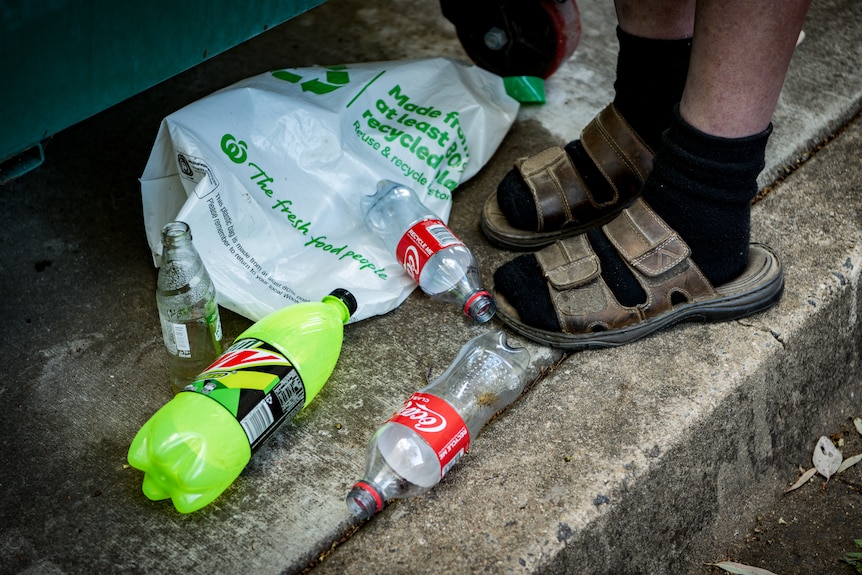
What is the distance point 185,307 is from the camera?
60.5 inches

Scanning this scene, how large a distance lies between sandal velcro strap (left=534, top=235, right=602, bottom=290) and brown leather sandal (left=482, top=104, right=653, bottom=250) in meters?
0.18

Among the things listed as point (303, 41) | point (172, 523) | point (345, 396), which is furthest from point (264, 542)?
point (303, 41)

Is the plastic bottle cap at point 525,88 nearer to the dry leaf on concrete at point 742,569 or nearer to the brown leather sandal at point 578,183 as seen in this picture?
the brown leather sandal at point 578,183

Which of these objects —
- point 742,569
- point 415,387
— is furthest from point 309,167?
point 742,569

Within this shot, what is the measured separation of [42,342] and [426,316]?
79cm

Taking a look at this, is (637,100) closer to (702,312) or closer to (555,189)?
(555,189)

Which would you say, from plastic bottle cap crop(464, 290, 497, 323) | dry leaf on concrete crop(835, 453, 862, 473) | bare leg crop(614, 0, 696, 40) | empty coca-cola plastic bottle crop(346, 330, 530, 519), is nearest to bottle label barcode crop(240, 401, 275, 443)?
empty coca-cola plastic bottle crop(346, 330, 530, 519)

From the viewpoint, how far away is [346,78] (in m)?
2.02

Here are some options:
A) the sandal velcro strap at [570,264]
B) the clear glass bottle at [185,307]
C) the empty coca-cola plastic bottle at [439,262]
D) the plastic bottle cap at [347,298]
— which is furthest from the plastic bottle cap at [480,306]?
the clear glass bottle at [185,307]

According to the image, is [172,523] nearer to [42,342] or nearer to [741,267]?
[42,342]

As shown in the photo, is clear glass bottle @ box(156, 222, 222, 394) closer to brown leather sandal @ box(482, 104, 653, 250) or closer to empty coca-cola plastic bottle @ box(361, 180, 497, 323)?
empty coca-cola plastic bottle @ box(361, 180, 497, 323)

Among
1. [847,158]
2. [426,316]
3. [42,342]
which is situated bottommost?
[42,342]

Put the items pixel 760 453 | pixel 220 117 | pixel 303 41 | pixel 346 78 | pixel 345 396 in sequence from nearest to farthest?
pixel 345 396 < pixel 760 453 < pixel 220 117 < pixel 346 78 < pixel 303 41

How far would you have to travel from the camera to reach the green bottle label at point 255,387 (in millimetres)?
1356
